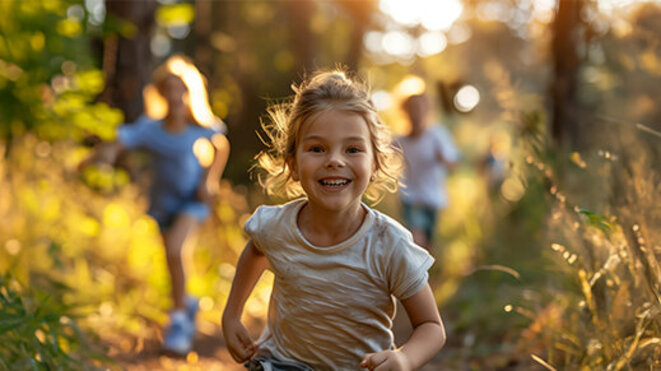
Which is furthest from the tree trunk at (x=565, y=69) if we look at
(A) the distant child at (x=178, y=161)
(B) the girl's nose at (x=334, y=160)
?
(B) the girl's nose at (x=334, y=160)

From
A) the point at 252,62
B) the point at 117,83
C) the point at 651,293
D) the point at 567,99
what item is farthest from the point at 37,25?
the point at 252,62

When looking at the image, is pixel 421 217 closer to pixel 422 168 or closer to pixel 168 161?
pixel 422 168

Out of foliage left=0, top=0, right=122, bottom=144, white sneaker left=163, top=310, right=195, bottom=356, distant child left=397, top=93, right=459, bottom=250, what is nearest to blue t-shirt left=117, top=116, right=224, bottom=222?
foliage left=0, top=0, right=122, bottom=144

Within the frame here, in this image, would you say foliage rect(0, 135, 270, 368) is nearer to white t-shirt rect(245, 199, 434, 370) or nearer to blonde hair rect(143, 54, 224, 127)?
blonde hair rect(143, 54, 224, 127)

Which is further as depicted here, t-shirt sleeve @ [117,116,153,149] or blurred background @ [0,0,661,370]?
t-shirt sleeve @ [117,116,153,149]

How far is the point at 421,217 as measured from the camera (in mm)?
6949

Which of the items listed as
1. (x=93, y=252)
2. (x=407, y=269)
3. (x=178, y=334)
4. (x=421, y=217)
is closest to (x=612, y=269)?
(x=407, y=269)

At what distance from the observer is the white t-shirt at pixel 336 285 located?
2.38m

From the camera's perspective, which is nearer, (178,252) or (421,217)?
(178,252)

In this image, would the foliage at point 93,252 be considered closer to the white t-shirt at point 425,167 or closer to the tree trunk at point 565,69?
the white t-shirt at point 425,167

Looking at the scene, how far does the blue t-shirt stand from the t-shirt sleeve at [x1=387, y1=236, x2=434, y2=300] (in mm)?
2973

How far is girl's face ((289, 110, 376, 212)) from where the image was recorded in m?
2.36

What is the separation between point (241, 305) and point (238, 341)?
128 millimetres

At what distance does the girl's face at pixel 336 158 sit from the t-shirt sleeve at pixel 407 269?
24 centimetres
